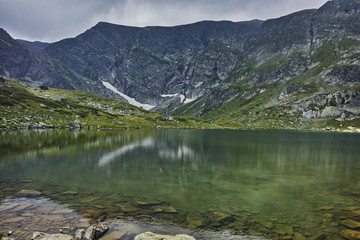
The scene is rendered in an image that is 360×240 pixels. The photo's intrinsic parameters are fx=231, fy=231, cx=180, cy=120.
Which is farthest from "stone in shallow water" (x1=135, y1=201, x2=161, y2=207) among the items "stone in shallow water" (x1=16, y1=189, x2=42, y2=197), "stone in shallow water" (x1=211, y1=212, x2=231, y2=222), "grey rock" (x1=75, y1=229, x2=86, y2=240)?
"stone in shallow water" (x1=16, y1=189, x2=42, y2=197)

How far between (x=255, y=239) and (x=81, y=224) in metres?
11.8

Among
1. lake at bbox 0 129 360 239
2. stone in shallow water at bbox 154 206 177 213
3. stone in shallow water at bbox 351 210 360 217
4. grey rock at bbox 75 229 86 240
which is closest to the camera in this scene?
grey rock at bbox 75 229 86 240

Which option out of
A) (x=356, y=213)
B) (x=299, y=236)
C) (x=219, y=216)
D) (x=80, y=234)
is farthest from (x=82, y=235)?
(x=356, y=213)

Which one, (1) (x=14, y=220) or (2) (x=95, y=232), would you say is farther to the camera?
(1) (x=14, y=220)

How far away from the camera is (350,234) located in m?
15.1

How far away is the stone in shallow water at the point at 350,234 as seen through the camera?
14.7m

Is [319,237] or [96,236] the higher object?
[319,237]

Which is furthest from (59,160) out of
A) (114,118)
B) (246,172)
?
(114,118)

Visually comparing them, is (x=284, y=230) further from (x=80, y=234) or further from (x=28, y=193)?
(x=28, y=193)

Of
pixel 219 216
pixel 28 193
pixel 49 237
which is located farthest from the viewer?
pixel 28 193

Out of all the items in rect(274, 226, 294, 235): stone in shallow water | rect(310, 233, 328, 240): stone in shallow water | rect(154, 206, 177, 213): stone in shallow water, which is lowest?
rect(154, 206, 177, 213): stone in shallow water

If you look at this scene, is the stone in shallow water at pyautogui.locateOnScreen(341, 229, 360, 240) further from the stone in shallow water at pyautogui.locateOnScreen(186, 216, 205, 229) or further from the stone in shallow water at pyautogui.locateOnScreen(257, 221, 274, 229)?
the stone in shallow water at pyautogui.locateOnScreen(186, 216, 205, 229)

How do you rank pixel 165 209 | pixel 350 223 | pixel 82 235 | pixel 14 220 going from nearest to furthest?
1. pixel 82 235
2. pixel 14 220
3. pixel 350 223
4. pixel 165 209

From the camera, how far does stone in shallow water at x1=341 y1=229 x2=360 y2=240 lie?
14664 millimetres
